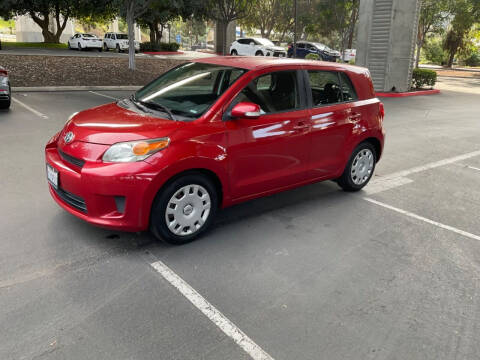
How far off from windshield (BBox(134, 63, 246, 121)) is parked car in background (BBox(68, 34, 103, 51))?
33.5 m

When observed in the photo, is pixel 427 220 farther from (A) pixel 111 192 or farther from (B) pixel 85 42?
(B) pixel 85 42

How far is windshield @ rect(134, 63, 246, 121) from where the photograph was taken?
4426mm

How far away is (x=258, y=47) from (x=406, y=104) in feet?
66.5

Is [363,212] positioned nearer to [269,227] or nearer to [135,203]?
[269,227]

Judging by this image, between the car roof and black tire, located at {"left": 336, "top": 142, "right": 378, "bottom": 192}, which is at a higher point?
the car roof

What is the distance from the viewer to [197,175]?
4168mm

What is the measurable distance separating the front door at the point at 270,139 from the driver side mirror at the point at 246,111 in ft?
0.39

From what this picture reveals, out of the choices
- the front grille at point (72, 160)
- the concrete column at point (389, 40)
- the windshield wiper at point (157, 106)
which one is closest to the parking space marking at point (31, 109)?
the windshield wiper at point (157, 106)

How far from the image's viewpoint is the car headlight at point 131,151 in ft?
12.6

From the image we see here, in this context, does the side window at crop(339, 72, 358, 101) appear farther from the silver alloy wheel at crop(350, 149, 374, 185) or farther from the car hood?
the car hood

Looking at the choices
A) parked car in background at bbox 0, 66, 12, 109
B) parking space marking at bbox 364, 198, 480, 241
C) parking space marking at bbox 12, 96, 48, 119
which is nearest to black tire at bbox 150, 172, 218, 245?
parking space marking at bbox 364, 198, 480, 241

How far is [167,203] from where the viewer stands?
158 inches

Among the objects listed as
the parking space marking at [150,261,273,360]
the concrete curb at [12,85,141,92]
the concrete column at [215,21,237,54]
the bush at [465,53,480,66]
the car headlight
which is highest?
the concrete column at [215,21,237,54]

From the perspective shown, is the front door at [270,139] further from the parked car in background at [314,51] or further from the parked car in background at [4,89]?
the parked car in background at [314,51]
